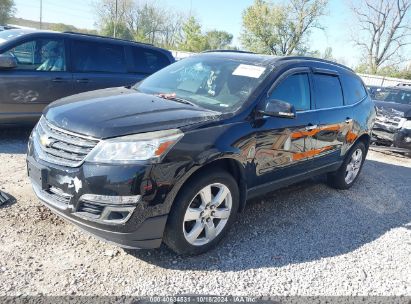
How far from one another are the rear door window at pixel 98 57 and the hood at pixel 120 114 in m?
2.95

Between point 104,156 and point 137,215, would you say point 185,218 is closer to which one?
point 137,215

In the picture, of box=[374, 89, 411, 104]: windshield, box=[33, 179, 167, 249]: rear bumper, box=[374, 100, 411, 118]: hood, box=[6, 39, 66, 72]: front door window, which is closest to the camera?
box=[33, 179, 167, 249]: rear bumper

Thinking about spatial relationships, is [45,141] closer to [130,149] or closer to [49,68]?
[130,149]

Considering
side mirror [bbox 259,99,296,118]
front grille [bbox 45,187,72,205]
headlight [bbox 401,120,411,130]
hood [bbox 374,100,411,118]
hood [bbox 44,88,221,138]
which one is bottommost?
front grille [bbox 45,187,72,205]

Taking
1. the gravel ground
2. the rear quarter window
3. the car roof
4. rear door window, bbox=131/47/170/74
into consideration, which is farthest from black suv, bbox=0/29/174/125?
the rear quarter window

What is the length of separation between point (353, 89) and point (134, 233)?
13.3 ft

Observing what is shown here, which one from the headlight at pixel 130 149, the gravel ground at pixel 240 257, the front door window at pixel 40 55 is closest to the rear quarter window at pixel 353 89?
the gravel ground at pixel 240 257

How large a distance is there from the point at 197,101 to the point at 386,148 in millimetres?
6037

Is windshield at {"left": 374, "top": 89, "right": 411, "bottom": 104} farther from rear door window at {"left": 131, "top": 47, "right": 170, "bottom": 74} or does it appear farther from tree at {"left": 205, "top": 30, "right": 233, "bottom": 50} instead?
tree at {"left": 205, "top": 30, "right": 233, "bottom": 50}

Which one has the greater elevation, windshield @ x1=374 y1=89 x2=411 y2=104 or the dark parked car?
windshield @ x1=374 y1=89 x2=411 y2=104

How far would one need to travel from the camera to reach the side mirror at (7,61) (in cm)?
538

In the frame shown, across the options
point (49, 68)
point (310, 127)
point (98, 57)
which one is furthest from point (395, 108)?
point (49, 68)

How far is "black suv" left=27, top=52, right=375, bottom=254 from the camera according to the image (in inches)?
109

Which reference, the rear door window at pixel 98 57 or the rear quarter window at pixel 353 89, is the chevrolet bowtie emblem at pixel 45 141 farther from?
the rear quarter window at pixel 353 89
